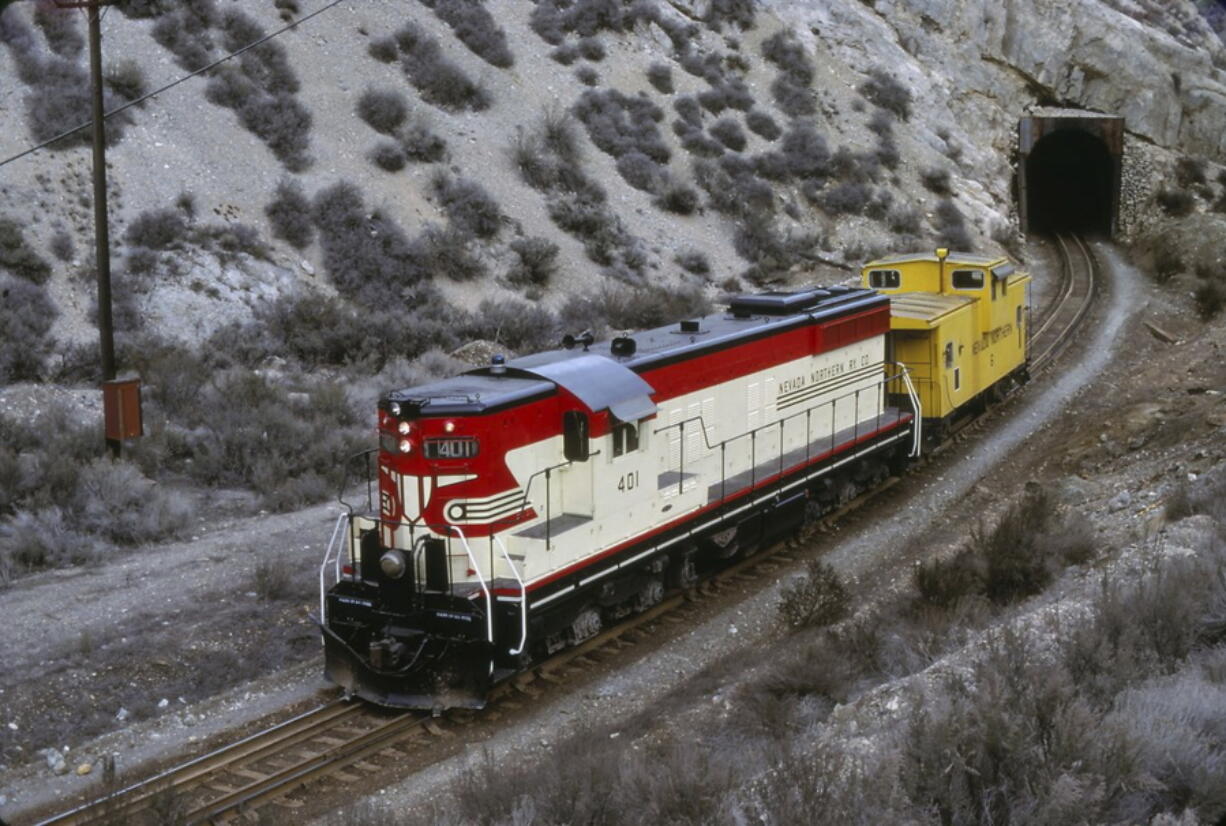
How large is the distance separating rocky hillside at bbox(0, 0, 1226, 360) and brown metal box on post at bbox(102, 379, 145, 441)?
198 inches

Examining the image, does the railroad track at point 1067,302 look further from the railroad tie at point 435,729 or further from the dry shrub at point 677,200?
the railroad tie at point 435,729

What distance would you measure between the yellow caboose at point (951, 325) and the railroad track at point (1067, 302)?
4168mm

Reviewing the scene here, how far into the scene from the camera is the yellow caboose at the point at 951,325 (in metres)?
21.2

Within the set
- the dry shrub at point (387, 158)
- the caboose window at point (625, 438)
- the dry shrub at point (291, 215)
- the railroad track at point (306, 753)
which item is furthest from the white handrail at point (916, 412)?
the dry shrub at point (387, 158)

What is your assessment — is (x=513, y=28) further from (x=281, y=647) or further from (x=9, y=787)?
(x=9, y=787)

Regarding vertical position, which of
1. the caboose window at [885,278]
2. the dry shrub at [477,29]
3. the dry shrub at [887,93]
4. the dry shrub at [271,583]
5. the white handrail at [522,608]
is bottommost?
the dry shrub at [271,583]

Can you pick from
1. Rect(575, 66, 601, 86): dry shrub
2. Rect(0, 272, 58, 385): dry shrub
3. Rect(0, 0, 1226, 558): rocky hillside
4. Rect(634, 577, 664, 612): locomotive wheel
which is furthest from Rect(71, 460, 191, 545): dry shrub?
Rect(575, 66, 601, 86): dry shrub

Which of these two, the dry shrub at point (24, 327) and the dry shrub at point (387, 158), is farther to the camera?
the dry shrub at point (387, 158)

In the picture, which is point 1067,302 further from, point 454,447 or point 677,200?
point 454,447

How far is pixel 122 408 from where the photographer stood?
1805cm

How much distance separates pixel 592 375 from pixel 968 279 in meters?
12.3

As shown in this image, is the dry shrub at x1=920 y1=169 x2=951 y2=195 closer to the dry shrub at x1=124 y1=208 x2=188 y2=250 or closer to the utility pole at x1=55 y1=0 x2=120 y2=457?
the dry shrub at x1=124 y1=208 x2=188 y2=250

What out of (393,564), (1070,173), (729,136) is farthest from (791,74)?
(393,564)

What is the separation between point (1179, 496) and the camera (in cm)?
1536
